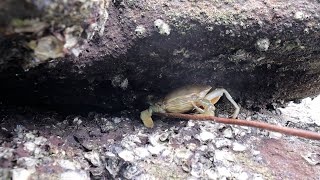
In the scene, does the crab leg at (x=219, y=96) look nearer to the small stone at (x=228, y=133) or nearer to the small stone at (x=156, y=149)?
the small stone at (x=228, y=133)

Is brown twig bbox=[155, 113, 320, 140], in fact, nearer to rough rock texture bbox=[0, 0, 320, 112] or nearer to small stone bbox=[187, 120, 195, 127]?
small stone bbox=[187, 120, 195, 127]

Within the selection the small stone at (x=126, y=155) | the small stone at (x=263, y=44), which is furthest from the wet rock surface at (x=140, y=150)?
the small stone at (x=263, y=44)

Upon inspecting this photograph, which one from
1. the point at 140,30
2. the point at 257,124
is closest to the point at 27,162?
the point at 140,30

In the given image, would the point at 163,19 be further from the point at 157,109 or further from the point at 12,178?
the point at 12,178

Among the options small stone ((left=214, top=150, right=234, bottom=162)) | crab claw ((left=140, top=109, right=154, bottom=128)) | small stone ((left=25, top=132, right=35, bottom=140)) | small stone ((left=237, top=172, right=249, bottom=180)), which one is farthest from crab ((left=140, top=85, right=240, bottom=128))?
small stone ((left=25, top=132, right=35, bottom=140))

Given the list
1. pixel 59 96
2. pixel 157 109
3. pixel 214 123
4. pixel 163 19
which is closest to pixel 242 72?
pixel 214 123
